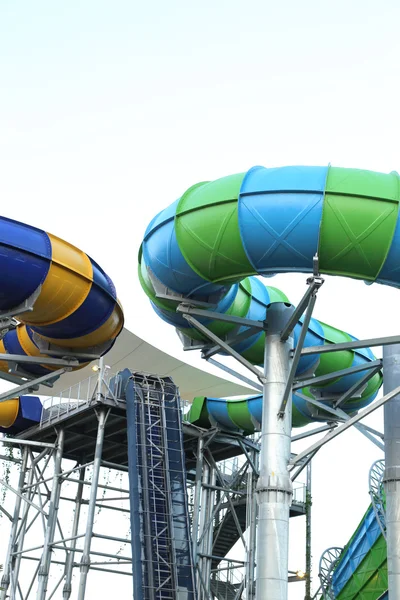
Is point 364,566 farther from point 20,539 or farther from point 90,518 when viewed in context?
point 20,539

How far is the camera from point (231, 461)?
37.2 m

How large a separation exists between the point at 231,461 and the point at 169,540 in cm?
1183

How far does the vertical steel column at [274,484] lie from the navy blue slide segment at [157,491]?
8.17 meters

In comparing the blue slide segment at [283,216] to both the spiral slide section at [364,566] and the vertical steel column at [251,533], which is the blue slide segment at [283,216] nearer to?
the spiral slide section at [364,566]

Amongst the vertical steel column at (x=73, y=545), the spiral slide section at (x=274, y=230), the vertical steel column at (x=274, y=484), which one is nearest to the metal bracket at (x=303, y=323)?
the vertical steel column at (x=274, y=484)


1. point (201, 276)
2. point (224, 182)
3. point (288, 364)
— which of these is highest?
point (224, 182)

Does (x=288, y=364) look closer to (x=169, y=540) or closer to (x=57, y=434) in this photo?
(x=169, y=540)

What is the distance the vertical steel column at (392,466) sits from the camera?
19062mm

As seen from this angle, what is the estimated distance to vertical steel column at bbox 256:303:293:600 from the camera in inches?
660

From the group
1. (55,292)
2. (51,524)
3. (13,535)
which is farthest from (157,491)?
(55,292)

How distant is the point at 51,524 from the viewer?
30.8 meters

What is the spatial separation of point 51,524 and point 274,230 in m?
18.2

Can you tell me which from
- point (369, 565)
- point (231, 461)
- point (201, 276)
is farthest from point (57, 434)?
point (201, 276)

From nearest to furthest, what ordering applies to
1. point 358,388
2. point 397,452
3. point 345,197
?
point 345,197 → point 397,452 → point 358,388
